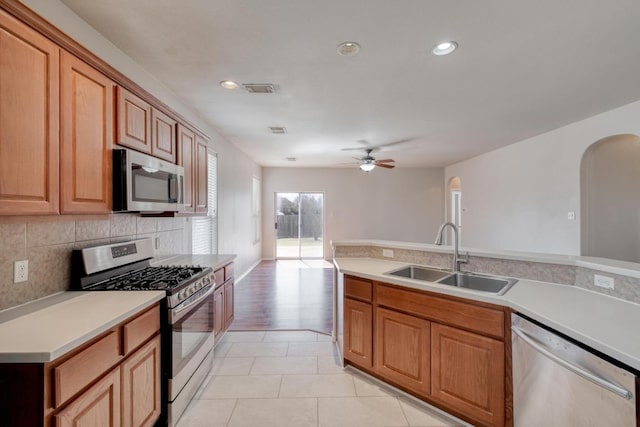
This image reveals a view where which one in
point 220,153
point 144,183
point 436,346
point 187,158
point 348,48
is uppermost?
point 348,48

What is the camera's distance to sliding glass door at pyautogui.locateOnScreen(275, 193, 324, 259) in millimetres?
8375

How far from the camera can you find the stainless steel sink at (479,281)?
2182 millimetres

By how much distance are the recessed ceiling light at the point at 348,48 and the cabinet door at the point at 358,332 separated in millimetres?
2024

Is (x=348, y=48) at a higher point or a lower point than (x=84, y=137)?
higher

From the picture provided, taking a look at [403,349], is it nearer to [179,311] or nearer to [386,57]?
[179,311]

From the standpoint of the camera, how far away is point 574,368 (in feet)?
4.12

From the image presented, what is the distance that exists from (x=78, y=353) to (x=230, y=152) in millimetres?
4355

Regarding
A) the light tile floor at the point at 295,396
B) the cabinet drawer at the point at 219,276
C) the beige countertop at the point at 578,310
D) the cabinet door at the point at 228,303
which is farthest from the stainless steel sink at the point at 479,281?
the cabinet door at the point at 228,303

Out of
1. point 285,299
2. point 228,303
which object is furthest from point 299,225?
point 228,303

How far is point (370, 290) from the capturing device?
7.72ft

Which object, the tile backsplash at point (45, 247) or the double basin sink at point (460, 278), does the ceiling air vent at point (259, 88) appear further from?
the double basin sink at point (460, 278)

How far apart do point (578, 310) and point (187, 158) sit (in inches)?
125

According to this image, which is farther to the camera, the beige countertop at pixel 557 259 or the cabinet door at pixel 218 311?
the cabinet door at pixel 218 311

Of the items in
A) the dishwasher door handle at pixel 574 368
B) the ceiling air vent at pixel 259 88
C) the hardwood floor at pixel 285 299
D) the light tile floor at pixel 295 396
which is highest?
the ceiling air vent at pixel 259 88
